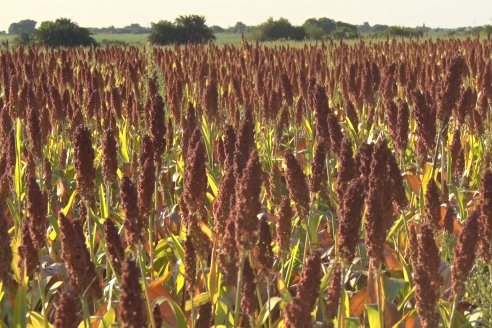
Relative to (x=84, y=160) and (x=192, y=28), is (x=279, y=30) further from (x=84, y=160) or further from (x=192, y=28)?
(x=84, y=160)

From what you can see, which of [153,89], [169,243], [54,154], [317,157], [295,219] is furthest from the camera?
[54,154]

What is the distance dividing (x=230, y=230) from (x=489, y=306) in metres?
0.58

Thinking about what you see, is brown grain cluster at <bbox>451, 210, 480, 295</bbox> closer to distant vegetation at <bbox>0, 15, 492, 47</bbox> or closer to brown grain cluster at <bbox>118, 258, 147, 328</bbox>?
brown grain cluster at <bbox>118, 258, 147, 328</bbox>

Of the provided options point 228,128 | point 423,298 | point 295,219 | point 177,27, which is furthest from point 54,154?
point 177,27

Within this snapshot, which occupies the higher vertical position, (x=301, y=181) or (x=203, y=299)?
(x=301, y=181)

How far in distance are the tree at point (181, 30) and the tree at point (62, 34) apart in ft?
24.9

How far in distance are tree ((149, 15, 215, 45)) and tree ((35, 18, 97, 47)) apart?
760 centimetres

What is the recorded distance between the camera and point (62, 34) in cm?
3372

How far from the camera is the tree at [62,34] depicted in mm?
33469

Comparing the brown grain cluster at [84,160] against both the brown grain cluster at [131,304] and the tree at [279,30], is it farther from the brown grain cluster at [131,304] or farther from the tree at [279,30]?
the tree at [279,30]

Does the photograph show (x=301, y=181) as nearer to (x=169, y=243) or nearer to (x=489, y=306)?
(x=489, y=306)

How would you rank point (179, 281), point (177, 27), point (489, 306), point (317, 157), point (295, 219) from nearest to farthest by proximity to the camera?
point (489, 306) < point (317, 157) < point (179, 281) < point (295, 219) < point (177, 27)

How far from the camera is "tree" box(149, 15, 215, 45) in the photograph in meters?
42.6

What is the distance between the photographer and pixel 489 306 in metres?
1.64
